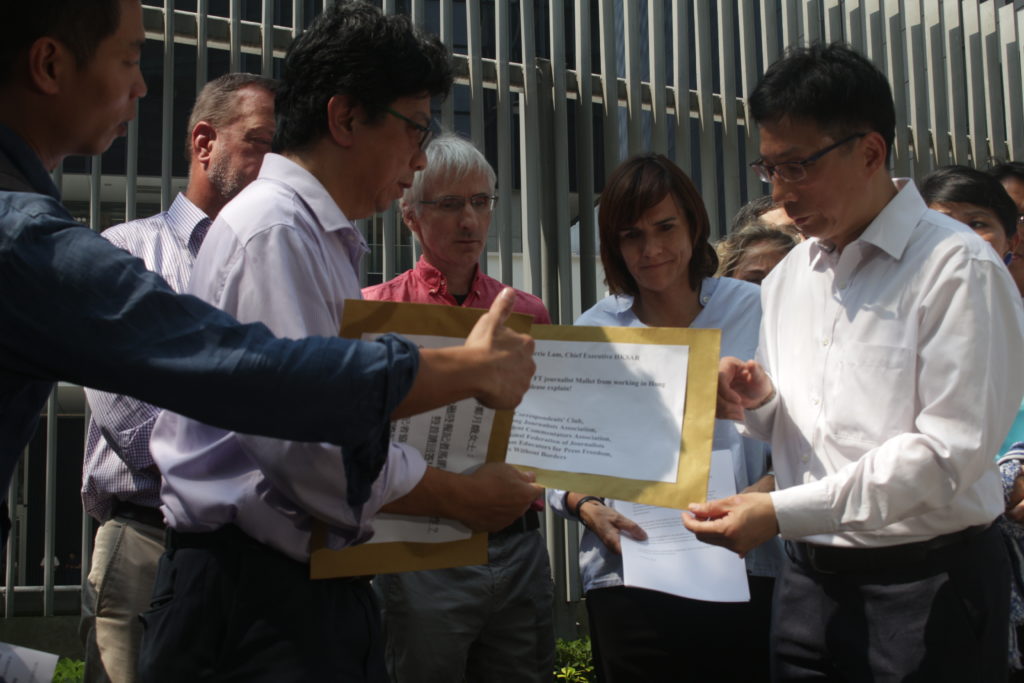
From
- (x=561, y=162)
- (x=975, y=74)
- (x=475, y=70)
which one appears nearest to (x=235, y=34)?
(x=475, y=70)

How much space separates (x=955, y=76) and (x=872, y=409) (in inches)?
217

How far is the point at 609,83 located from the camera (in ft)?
17.0

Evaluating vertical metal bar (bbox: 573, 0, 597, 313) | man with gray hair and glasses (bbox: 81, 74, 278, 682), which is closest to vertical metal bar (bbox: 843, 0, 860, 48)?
vertical metal bar (bbox: 573, 0, 597, 313)

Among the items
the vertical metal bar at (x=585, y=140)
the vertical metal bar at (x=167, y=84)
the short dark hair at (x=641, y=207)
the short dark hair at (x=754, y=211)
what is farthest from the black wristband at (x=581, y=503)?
the vertical metal bar at (x=167, y=84)

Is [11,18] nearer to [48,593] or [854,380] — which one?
[854,380]

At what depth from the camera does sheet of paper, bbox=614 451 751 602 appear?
2.36 m

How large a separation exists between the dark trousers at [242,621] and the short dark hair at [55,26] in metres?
0.81

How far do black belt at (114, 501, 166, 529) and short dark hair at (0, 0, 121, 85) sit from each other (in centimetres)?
132

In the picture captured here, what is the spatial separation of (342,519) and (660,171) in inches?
65.6

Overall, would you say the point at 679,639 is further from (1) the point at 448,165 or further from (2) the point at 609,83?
(2) the point at 609,83

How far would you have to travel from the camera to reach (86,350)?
1226mm

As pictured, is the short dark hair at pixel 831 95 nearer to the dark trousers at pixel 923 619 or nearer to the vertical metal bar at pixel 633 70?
the dark trousers at pixel 923 619

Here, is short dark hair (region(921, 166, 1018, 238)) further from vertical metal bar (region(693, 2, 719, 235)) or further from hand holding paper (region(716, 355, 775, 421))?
vertical metal bar (region(693, 2, 719, 235))

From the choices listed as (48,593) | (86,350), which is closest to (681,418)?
(86,350)
